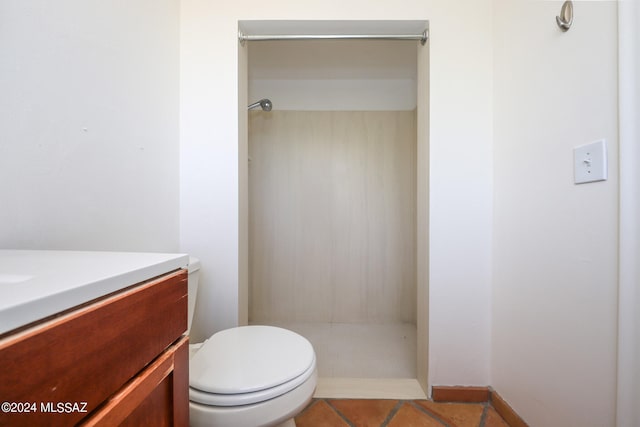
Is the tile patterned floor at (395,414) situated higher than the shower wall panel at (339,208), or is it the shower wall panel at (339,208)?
the shower wall panel at (339,208)

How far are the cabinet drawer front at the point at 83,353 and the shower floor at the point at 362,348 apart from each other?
4.02ft

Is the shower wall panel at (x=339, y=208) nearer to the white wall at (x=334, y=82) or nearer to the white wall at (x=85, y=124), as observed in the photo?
the white wall at (x=334, y=82)

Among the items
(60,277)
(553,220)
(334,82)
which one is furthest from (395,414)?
(334,82)

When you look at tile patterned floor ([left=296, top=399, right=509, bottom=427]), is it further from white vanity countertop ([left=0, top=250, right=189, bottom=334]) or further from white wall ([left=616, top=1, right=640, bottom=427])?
white vanity countertop ([left=0, top=250, right=189, bottom=334])

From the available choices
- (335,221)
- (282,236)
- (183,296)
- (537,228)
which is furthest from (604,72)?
(282,236)

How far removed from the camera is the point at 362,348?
1663mm

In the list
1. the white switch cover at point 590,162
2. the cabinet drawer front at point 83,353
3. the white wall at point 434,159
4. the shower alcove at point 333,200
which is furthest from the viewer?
the shower alcove at point 333,200

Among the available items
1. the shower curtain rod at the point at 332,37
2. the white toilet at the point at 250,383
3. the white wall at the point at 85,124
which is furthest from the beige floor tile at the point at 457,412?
the shower curtain rod at the point at 332,37

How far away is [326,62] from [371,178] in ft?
3.04

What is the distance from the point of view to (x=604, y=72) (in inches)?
27.6

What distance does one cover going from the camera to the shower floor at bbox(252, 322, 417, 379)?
4.68 ft

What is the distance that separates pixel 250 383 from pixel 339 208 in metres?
1.47

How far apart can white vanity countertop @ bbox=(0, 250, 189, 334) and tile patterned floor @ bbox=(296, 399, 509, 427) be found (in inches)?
40.0

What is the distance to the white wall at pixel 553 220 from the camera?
0.71 m
